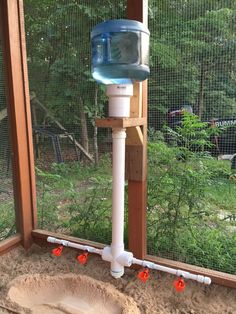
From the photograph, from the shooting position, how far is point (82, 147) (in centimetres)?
181

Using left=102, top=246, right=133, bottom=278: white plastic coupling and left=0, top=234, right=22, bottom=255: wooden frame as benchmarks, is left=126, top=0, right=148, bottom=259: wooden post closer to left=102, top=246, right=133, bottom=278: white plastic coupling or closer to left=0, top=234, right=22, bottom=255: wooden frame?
left=102, top=246, right=133, bottom=278: white plastic coupling

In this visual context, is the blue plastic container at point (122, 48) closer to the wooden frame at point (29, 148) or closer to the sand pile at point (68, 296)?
the wooden frame at point (29, 148)

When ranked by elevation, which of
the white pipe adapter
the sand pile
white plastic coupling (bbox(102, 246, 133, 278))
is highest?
the white pipe adapter

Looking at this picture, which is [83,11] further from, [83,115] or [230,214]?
[230,214]

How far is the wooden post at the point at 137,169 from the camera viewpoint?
1465mm

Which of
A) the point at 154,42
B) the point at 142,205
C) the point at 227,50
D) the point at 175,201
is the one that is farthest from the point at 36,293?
the point at 227,50

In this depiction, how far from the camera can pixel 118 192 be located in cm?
147

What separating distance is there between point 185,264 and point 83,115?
100 cm

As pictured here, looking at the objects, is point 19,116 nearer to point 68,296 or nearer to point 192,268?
point 68,296

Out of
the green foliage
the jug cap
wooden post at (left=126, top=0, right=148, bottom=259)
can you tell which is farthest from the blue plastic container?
the green foliage

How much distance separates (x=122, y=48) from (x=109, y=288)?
44.7 inches

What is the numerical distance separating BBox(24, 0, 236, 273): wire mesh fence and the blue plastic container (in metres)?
0.24

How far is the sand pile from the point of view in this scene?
57.2 inches

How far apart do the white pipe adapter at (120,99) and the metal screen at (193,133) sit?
0.26m
